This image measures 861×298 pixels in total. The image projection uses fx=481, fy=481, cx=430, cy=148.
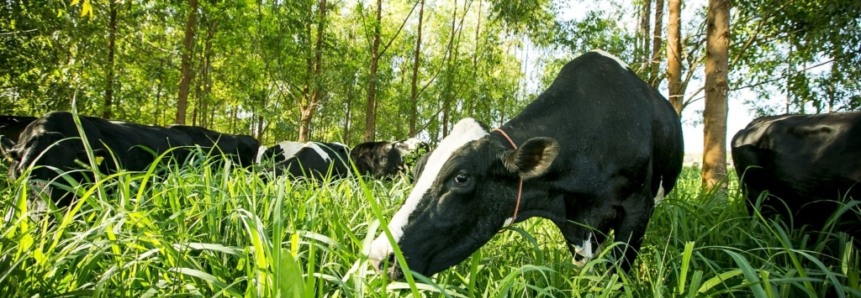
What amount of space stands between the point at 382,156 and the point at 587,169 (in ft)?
35.7

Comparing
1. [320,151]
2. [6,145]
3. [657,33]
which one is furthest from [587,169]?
[657,33]

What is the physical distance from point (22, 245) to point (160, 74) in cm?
1237

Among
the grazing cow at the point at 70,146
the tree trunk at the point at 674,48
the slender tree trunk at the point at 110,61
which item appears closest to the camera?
the grazing cow at the point at 70,146

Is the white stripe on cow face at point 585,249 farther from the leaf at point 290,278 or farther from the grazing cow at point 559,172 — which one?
the leaf at point 290,278

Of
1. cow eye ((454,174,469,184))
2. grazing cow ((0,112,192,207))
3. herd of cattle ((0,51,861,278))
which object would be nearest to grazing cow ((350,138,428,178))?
grazing cow ((0,112,192,207))

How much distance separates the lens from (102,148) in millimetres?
5359

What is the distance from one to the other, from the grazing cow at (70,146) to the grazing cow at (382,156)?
608 cm

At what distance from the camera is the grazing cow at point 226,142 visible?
8.28 m

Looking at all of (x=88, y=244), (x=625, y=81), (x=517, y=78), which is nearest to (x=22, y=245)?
(x=88, y=244)

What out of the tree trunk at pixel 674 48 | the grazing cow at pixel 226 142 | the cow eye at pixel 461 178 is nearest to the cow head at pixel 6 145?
the grazing cow at pixel 226 142

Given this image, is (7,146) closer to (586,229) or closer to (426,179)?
(426,179)

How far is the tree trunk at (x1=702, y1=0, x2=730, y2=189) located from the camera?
486 cm

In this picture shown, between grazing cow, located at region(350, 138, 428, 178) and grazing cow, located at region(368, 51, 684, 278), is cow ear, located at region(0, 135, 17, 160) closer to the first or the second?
grazing cow, located at region(368, 51, 684, 278)

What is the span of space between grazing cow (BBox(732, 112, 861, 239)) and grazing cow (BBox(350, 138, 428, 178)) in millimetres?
9270
